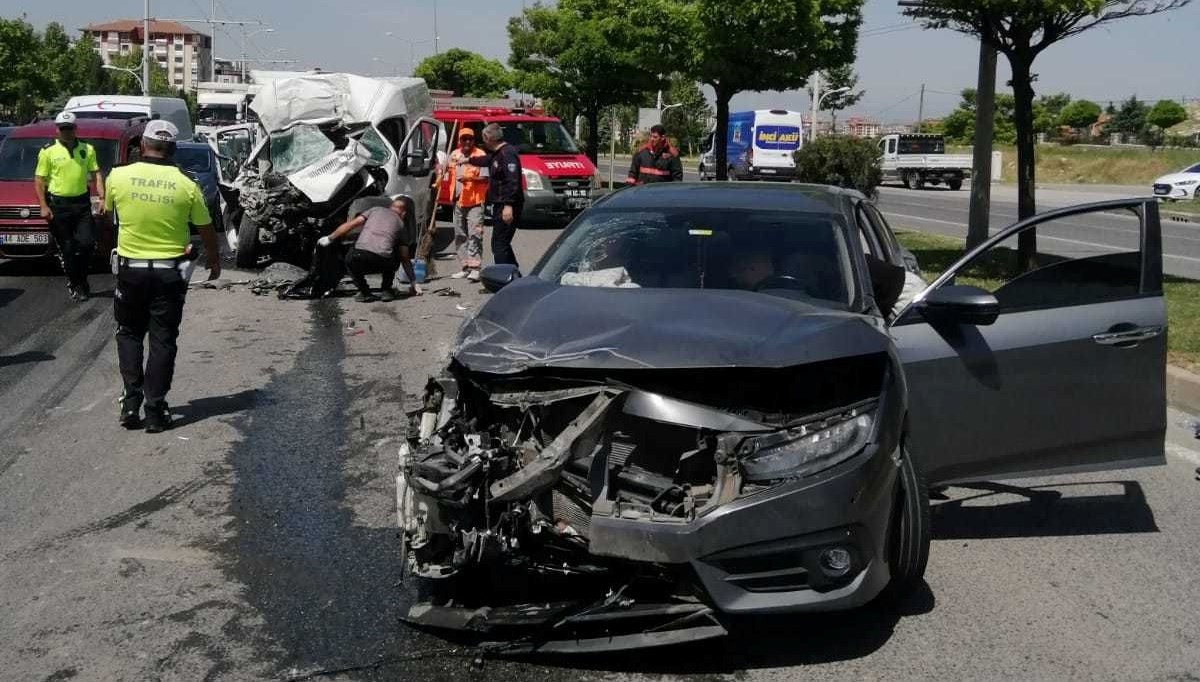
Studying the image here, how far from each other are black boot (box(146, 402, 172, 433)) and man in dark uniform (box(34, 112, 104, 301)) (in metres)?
6.85

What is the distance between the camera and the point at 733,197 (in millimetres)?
6332

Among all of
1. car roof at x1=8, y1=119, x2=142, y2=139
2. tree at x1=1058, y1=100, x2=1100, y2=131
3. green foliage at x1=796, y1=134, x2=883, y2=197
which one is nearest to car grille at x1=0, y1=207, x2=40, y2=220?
car roof at x1=8, y1=119, x2=142, y2=139

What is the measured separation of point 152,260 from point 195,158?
14289mm

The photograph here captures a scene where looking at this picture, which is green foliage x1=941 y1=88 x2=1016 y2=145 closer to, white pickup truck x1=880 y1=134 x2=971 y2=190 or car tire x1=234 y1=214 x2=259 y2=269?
white pickup truck x1=880 y1=134 x2=971 y2=190

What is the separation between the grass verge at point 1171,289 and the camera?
32.3 feet

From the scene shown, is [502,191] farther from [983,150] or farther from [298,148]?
[983,150]

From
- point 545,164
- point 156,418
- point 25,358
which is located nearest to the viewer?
point 156,418

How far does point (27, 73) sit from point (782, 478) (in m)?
73.4

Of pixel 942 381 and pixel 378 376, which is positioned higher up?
pixel 942 381

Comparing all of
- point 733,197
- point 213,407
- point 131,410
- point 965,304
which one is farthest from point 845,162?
point 965,304

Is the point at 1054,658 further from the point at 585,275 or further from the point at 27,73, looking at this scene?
the point at 27,73

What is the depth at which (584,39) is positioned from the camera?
3475 cm

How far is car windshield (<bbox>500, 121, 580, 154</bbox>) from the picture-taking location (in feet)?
79.2

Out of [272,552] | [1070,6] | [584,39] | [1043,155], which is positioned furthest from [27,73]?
[272,552]
